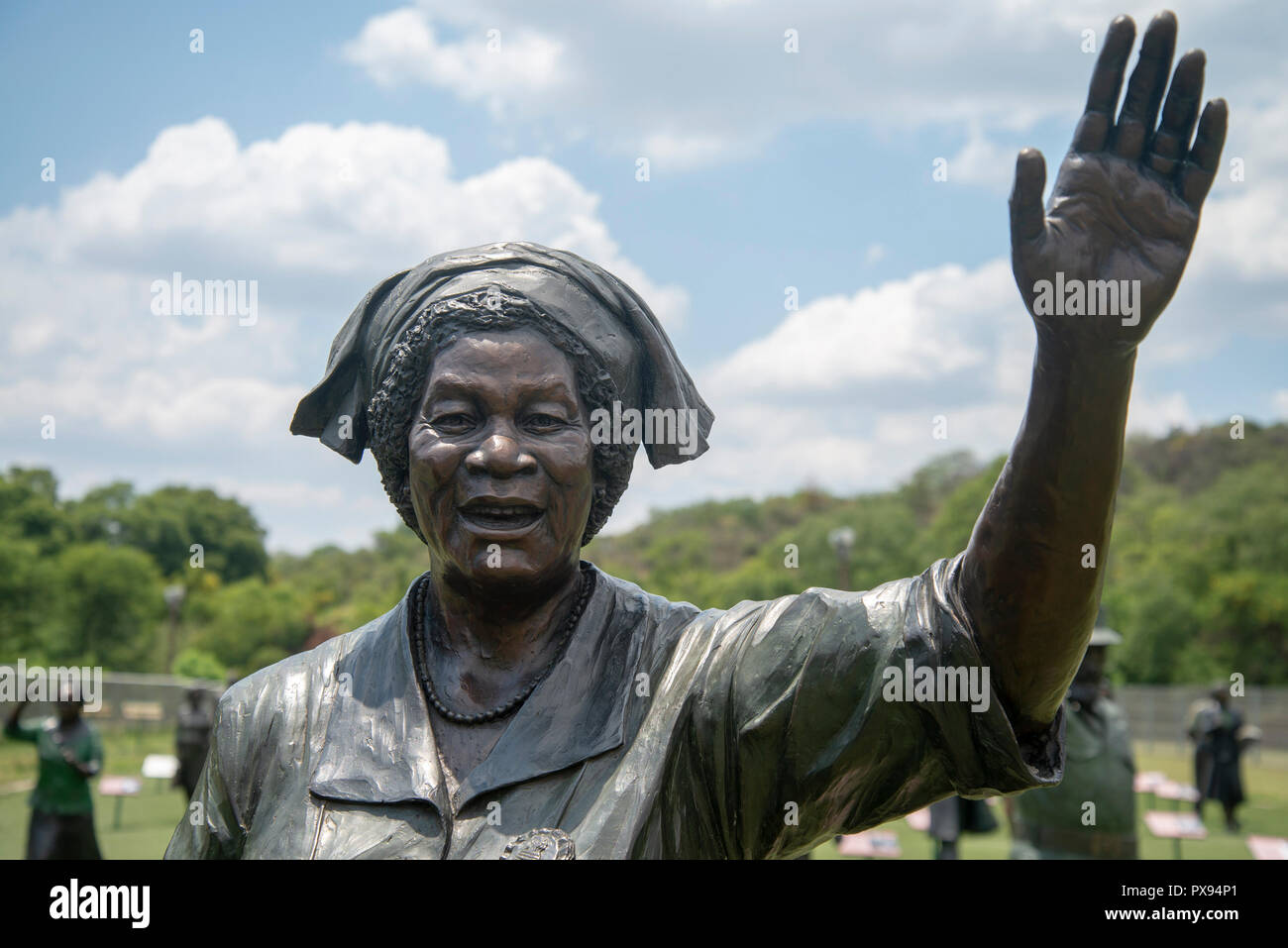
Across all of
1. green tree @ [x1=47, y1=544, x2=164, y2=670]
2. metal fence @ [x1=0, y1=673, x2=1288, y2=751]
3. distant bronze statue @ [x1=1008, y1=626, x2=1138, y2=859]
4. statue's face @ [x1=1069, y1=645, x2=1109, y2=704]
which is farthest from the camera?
green tree @ [x1=47, y1=544, x2=164, y2=670]

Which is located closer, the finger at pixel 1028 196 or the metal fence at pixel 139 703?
the finger at pixel 1028 196

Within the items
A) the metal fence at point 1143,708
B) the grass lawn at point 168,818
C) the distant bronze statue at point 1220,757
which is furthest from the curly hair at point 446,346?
the metal fence at point 1143,708

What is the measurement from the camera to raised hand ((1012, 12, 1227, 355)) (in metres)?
2.06

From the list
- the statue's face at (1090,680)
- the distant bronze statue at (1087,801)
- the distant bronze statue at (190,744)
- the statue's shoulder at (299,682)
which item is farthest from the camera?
the distant bronze statue at (190,744)

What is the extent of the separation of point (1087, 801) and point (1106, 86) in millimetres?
7706

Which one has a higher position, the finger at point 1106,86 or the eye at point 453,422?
the finger at point 1106,86

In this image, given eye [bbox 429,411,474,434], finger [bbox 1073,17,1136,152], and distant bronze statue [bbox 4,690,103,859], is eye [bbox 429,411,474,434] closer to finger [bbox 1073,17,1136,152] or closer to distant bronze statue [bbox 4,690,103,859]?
finger [bbox 1073,17,1136,152]

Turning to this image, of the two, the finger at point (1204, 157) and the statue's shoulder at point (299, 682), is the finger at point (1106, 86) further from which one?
the statue's shoulder at point (299, 682)

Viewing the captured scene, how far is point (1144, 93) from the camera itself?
2.08 meters

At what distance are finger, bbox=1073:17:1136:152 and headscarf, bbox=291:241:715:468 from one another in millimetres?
1006

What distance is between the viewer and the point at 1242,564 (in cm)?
4484

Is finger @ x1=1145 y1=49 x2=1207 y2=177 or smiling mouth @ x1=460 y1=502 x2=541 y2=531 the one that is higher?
finger @ x1=1145 y1=49 x2=1207 y2=177

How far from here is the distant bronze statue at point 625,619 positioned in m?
2.09

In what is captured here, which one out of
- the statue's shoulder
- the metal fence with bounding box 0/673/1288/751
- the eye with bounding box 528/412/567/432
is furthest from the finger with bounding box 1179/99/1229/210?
the metal fence with bounding box 0/673/1288/751
